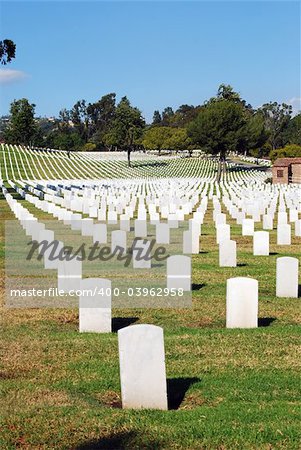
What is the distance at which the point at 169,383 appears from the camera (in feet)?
26.1

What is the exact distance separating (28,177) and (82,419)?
68.5m

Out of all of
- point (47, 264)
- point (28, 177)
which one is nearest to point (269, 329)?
point (47, 264)

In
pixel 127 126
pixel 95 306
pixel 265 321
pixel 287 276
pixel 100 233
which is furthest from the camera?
pixel 127 126

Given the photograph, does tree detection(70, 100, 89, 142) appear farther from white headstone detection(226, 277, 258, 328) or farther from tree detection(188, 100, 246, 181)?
white headstone detection(226, 277, 258, 328)

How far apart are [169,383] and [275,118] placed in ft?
425

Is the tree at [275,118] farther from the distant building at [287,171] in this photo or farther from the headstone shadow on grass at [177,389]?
the headstone shadow on grass at [177,389]

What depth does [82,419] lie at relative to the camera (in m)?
6.84

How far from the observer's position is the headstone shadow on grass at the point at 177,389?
24.5ft

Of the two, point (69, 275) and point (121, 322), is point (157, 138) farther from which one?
point (121, 322)

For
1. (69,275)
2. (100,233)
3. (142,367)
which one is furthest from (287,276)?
(100,233)

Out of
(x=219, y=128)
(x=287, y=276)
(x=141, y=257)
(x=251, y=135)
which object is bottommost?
(x=141, y=257)

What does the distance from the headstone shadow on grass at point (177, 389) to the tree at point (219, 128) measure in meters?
70.5

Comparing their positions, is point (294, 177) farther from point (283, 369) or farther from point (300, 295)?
point (283, 369)

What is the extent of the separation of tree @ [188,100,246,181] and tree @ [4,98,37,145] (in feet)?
162
